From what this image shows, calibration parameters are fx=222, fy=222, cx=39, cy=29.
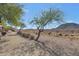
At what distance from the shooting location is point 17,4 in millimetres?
2025

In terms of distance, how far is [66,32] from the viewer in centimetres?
203

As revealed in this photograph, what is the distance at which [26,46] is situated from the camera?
203 cm

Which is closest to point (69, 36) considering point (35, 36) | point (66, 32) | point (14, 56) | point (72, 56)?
point (66, 32)

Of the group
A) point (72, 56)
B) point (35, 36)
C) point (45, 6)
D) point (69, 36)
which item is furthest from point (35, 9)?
point (72, 56)

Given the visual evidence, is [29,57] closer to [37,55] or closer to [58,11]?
[37,55]

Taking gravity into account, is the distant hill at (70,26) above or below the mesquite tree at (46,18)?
below

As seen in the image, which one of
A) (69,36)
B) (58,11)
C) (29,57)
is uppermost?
Result: (58,11)

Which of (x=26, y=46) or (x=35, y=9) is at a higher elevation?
(x=35, y=9)

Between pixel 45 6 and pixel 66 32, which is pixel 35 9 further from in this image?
pixel 66 32

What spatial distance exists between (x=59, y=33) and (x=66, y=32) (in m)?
0.07

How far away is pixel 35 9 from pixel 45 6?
9 cm

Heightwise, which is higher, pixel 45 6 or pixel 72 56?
pixel 45 6

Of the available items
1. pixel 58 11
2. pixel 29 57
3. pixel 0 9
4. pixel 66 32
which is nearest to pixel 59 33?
pixel 66 32

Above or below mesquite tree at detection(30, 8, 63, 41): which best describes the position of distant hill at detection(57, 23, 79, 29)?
below
